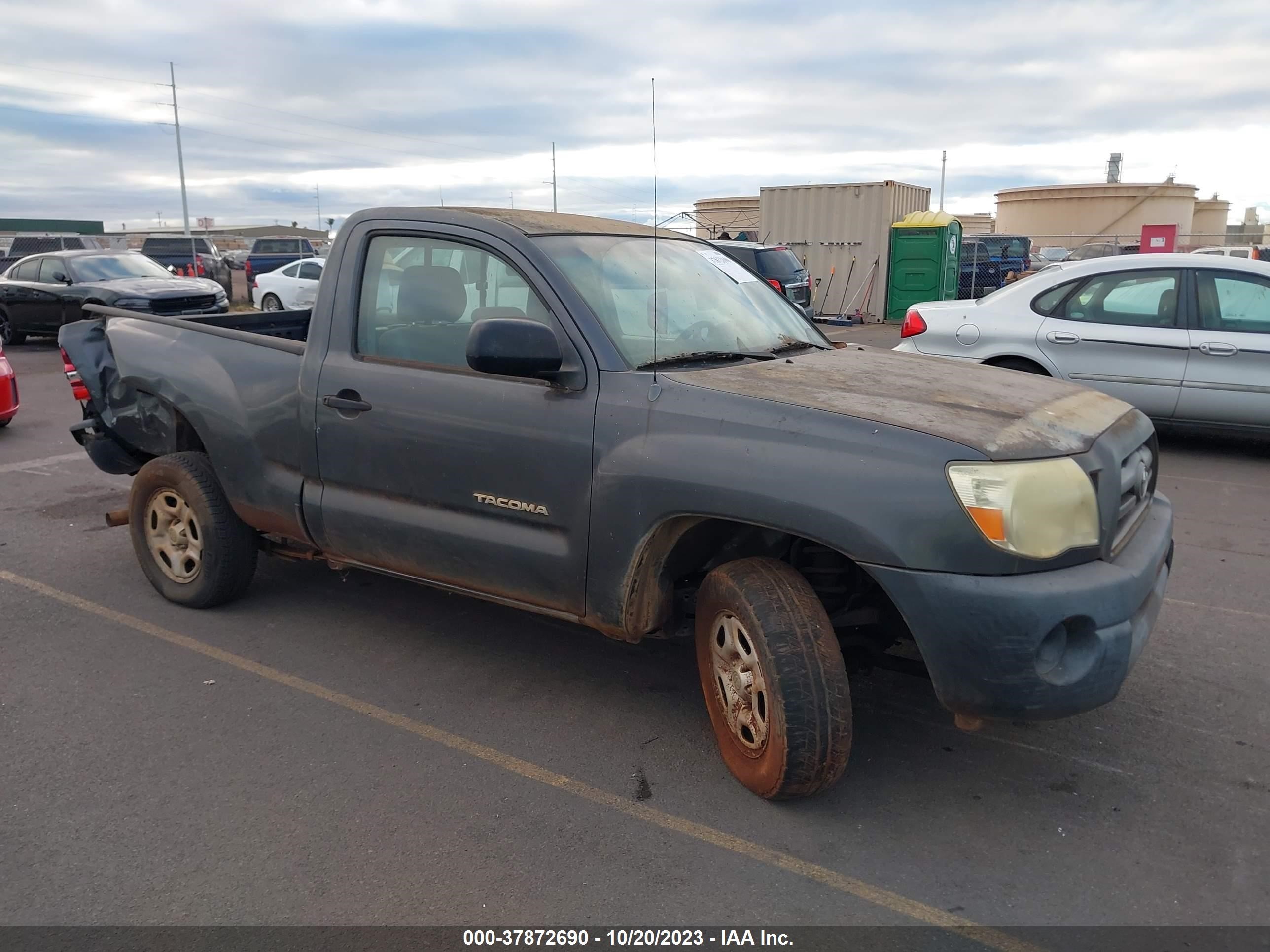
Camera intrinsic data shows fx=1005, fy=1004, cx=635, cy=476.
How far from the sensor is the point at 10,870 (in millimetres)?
2936

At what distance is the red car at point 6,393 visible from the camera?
935 cm

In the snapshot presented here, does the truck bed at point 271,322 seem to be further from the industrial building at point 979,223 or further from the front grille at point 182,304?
the industrial building at point 979,223

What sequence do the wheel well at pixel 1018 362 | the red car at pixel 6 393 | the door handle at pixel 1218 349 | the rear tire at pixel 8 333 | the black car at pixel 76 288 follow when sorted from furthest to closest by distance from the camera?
the rear tire at pixel 8 333
the black car at pixel 76 288
the red car at pixel 6 393
the wheel well at pixel 1018 362
the door handle at pixel 1218 349

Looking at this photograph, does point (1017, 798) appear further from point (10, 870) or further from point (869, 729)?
point (10, 870)

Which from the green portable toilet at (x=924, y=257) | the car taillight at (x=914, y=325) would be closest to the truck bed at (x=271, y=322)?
the car taillight at (x=914, y=325)

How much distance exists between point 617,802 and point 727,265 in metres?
2.43

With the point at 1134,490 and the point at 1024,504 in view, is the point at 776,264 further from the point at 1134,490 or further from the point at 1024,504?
the point at 1024,504

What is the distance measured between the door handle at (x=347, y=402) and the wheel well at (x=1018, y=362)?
597 centimetres

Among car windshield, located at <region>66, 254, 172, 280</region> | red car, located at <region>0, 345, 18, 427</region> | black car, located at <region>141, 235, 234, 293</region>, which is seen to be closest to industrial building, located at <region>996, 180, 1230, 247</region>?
black car, located at <region>141, 235, 234, 293</region>

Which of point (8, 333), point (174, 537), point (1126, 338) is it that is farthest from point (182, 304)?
point (1126, 338)

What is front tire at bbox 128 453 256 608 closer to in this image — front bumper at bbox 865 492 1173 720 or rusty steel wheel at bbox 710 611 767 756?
rusty steel wheel at bbox 710 611 767 756

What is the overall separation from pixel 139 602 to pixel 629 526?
310cm
